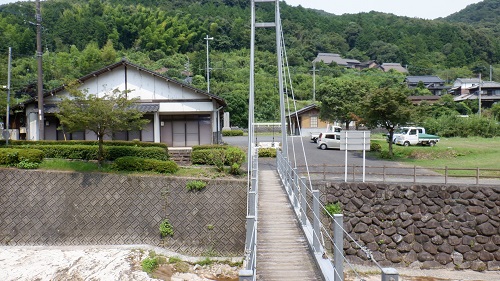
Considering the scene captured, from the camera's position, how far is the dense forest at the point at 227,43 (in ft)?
176

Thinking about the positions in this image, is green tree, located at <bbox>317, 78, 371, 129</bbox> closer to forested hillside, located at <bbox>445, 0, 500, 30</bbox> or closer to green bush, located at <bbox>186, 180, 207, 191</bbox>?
green bush, located at <bbox>186, 180, 207, 191</bbox>

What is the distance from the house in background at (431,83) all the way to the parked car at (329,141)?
4443cm

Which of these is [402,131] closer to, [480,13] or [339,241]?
[339,241]

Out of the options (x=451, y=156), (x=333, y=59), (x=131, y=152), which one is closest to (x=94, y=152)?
(x=131, y=152)

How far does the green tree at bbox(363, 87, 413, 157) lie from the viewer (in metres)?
21.5

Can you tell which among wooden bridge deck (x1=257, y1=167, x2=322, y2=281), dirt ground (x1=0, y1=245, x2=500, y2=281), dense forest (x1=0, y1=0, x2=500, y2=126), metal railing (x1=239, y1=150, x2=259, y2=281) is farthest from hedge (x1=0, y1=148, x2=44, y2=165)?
dense forest (x1=0, y1=0, x2=500, y2=126)

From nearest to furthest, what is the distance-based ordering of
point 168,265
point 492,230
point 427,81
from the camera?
point 168,265 < point 492,230 < point 427,81

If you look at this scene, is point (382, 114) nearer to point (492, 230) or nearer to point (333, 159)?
point (333, 159)

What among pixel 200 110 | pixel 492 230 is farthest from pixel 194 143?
pixel 492 230

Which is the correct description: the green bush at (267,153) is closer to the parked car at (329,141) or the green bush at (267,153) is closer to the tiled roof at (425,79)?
the parked car at (329,141)

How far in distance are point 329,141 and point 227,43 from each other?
182 feet

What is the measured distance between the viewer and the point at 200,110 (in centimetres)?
2109

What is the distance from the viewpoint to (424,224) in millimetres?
14555

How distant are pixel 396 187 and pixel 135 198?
8855 mm
